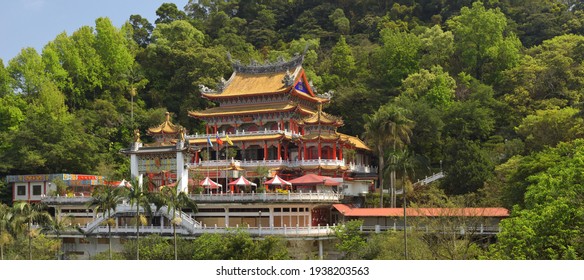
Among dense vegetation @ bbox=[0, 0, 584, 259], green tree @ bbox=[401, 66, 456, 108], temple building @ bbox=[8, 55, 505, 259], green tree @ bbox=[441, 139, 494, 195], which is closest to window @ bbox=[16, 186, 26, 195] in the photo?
temple building @ bbox=[8, 55, 505, 259]

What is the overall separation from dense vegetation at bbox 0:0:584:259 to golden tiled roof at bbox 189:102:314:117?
6713mm

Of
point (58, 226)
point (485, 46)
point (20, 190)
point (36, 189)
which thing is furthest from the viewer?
point (485, 46)

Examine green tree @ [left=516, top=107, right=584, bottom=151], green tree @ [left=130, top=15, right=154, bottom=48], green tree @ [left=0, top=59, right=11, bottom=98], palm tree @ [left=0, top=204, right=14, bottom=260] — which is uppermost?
green tree @ [left=130, top=15, right=154, bottom=48]

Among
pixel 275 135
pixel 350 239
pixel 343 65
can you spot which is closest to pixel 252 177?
pixel 275 135

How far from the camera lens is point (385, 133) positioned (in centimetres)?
5003

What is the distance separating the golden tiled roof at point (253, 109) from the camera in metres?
58.4

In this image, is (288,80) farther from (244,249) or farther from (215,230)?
(244,249)

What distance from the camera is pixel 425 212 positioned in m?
40.8

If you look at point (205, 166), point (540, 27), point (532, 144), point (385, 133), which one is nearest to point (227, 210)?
point (205, 166)

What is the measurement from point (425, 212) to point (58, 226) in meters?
22.2

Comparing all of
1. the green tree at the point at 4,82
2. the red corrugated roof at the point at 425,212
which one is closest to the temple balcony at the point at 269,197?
the red corrugated roof at the point at 425,212

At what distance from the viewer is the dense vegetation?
162 feet

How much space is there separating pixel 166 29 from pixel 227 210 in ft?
131

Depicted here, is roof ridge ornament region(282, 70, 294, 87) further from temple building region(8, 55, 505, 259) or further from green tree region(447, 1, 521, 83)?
green tree region(447, 1, 521, 83)
